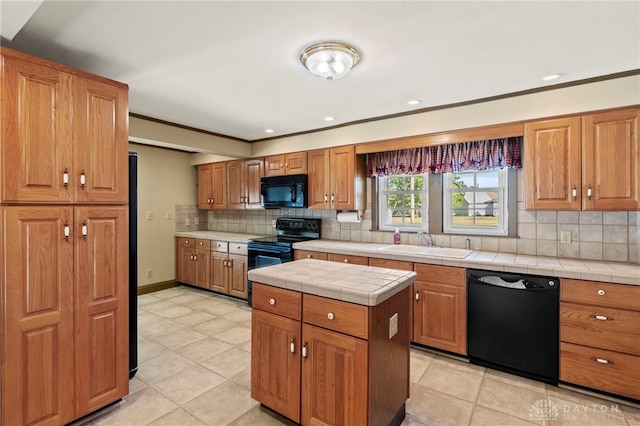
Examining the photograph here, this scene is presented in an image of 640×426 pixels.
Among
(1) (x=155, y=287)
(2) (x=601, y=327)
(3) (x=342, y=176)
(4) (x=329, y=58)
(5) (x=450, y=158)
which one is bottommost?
(1) (x=155, y=287)

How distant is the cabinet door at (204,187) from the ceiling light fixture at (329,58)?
370 centimetres

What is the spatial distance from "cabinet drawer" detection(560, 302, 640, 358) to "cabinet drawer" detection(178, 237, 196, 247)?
15.5 ft

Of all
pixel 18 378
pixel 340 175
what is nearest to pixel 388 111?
pixel 340 175

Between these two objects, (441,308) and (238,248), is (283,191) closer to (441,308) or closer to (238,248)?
(238,248)

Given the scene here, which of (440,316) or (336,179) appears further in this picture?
(336,179)

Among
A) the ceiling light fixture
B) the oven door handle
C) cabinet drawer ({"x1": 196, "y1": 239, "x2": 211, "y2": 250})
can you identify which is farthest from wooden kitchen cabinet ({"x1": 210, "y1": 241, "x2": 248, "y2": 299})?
the ceiling light fixture

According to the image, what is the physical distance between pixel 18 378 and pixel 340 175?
3.18 metres

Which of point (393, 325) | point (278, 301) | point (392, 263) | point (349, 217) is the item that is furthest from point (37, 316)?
point (349, 217)

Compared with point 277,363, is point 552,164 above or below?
above

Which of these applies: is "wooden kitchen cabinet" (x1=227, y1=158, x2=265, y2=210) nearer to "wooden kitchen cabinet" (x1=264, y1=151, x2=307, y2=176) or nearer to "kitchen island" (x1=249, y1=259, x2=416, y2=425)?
"wooden kitchen cabinet" (x1=264, y1=151, x2=307, y2=176)

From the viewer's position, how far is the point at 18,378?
1683mm

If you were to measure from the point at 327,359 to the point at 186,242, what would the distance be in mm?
4119

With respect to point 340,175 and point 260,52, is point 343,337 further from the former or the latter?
point 340,175

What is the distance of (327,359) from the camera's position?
171 centimetres
